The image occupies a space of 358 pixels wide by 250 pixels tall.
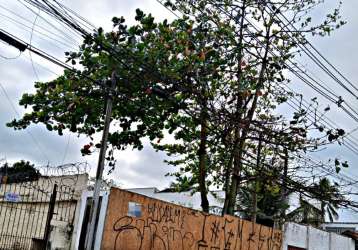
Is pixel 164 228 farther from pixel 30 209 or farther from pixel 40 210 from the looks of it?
pixel 30 209

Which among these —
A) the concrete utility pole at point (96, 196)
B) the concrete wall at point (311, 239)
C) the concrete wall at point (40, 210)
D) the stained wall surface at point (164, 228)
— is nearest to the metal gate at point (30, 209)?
the concrete wall at point (40, 210)

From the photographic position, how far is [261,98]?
14695 mm

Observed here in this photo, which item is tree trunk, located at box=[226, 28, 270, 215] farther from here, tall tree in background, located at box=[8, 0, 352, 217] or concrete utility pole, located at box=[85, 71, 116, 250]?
concrete utility pole, located at box=[85, 71, 116, 250]

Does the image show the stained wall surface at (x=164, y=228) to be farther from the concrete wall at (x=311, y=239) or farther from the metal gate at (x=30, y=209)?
the metal gate at (x=30, y=209)

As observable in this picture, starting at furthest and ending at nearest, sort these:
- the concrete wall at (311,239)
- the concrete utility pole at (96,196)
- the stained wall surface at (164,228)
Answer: the concrete wall at (311,239) → the stained wall surface at (164,228) → the concrete utility pole at (96,196)

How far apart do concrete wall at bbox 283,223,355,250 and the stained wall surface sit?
272 cm

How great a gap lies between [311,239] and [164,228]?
9189mm

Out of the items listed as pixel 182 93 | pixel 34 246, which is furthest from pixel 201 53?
pixel 34 246

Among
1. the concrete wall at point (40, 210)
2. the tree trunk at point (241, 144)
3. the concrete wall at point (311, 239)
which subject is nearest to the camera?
the concrete wall at point (40, 210)

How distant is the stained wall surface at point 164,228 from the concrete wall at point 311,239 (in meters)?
2.72

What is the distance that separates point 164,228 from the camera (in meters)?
9.67

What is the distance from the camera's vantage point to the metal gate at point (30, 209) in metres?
12.4

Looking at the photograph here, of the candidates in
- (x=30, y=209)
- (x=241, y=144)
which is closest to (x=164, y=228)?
(x=241, y=144)

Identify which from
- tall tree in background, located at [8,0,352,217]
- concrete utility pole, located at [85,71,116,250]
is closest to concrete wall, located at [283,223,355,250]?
tall tree in background, located at [8,0,352,217]
